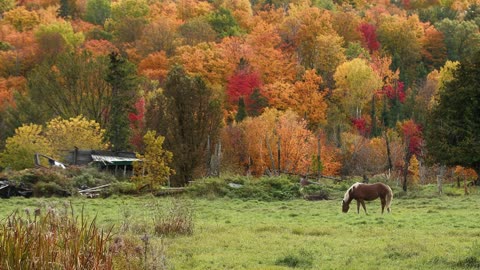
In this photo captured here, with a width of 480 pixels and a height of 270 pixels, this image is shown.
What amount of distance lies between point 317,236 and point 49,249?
1084cm

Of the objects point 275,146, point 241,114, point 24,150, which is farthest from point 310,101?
point 24,150

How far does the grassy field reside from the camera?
44.3ft

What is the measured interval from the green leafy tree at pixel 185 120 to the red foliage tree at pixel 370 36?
6163cm

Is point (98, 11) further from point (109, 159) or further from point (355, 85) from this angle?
point (109, 159)

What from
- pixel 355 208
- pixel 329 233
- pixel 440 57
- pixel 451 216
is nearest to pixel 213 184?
pixel 355 208

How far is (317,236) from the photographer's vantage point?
18109mm

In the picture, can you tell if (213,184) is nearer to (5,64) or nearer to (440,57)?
(5,64)

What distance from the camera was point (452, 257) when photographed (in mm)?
13812

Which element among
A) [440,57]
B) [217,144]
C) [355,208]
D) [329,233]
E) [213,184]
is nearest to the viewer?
[329,233]

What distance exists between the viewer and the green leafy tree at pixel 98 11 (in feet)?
397

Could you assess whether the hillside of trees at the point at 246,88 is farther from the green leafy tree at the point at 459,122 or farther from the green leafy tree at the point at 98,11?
the green leafy tree at the point at 98,11

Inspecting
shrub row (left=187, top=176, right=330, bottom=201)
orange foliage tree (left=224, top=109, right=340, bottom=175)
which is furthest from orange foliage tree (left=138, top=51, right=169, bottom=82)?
shrub row (left=187, top=176, right=330, bottom=201)

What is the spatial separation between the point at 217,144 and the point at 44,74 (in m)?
22.6

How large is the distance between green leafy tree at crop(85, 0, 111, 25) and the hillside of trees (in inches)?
10.6
